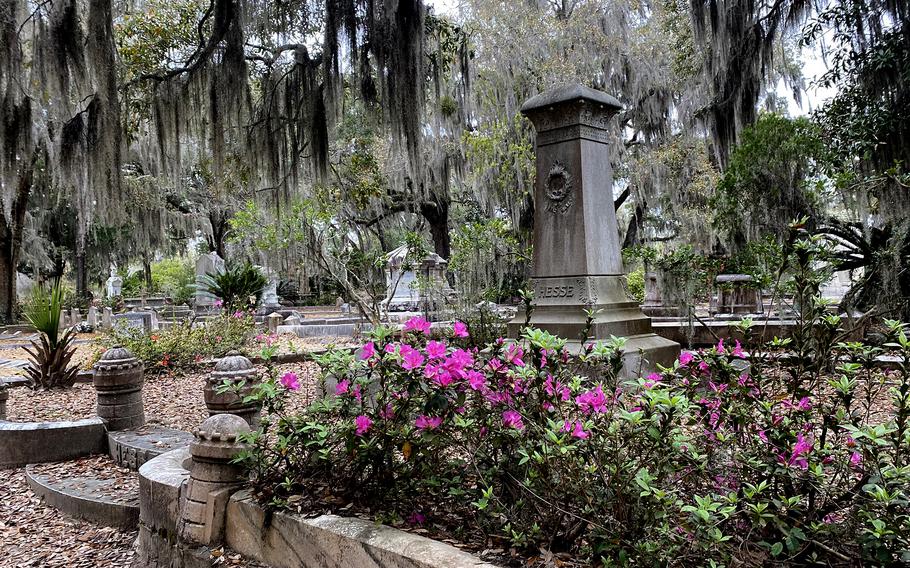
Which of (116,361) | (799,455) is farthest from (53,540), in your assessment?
(799,455)

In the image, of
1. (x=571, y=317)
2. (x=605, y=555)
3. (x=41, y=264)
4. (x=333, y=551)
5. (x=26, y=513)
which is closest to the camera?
(x=605, y=555)

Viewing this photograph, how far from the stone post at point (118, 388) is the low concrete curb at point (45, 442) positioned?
16 centimetres

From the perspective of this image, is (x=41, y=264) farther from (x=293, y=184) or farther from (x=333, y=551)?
(x=333, y=551)

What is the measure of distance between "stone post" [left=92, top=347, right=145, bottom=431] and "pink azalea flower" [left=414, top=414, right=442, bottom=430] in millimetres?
3776

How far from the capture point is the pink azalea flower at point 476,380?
221cm

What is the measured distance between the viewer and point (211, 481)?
9.08 ft

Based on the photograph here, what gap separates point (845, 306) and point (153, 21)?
10129mm

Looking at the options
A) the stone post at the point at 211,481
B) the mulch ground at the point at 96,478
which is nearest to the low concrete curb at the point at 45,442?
the mulch ground at the point at 96,478

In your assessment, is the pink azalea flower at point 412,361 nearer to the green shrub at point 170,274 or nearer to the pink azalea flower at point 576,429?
the pink azalea flower at point 576,429

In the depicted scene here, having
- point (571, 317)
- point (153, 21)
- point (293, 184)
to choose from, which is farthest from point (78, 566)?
point (153, 21)

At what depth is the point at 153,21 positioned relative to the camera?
28.6 ft

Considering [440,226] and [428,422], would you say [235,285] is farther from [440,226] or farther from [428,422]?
[428,422]

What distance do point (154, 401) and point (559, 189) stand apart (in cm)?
485

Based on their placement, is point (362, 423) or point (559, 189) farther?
point (559, 189)
